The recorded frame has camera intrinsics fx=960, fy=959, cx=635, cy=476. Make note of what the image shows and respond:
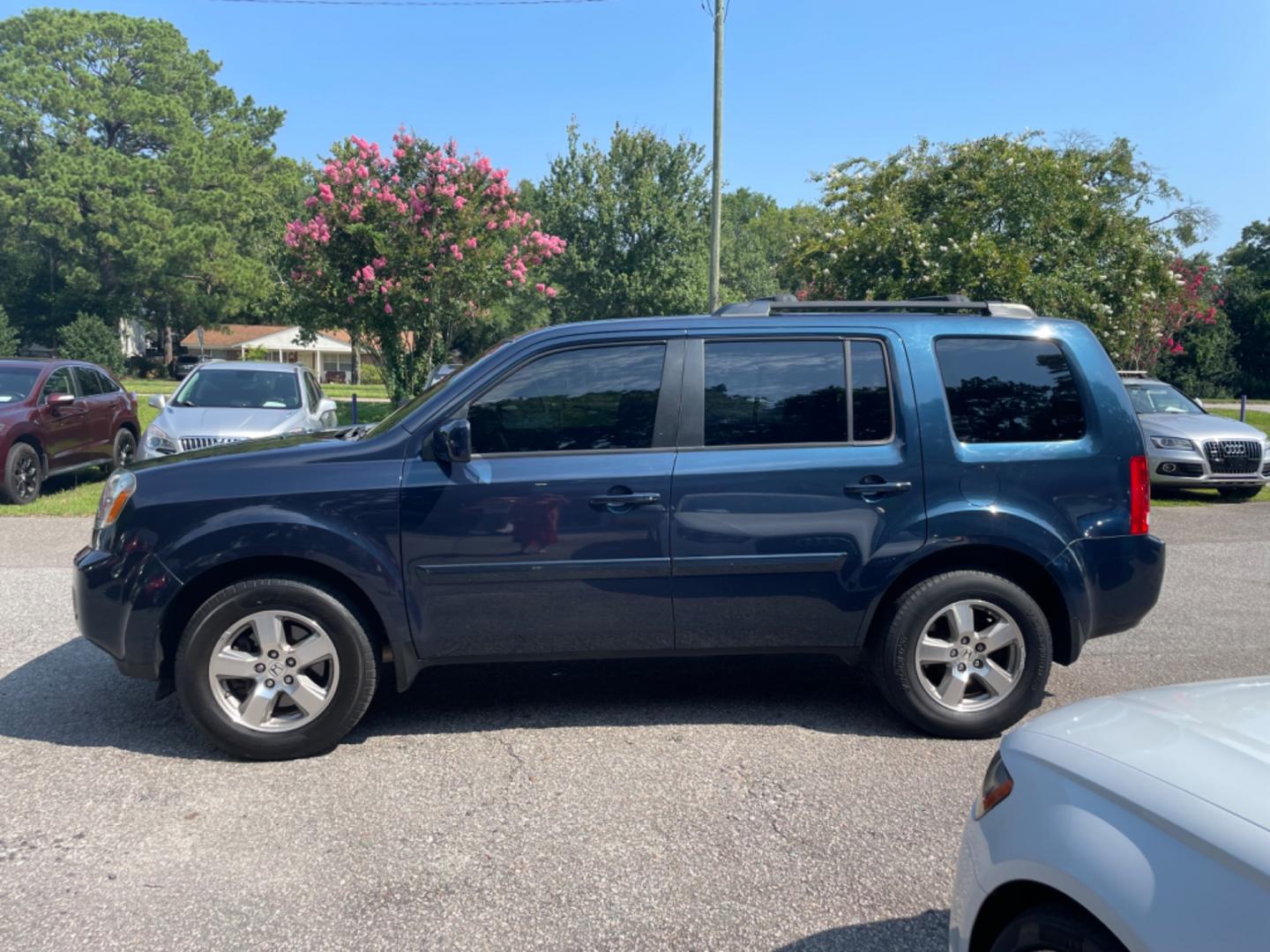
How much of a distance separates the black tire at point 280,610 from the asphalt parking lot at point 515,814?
0.42 feet

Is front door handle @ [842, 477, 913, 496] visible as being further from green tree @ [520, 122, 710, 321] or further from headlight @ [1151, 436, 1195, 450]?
green tree @ [520, 122, 710, 321]

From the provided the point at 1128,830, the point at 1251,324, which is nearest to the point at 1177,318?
the point at 1251,324

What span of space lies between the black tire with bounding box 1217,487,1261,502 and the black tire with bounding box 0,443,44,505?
1478cm

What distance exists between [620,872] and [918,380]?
2548 mm

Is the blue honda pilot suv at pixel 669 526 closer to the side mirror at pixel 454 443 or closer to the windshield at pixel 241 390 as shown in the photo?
the side mirror at pixel 454 443

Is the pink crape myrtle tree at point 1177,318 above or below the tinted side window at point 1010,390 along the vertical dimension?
above

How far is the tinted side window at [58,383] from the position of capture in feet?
38.1

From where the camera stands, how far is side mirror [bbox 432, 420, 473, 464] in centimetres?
410

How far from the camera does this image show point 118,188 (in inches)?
1954

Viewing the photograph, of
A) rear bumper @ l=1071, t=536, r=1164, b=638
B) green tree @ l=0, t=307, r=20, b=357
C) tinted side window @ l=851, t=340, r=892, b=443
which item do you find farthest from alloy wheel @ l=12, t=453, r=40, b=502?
green tree @ l=0, t=307, r=20, b=357

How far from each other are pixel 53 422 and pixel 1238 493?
50.0 ft

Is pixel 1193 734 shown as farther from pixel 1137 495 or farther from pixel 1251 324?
pixel 1251 324

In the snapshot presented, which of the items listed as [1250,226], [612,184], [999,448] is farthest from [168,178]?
[1250,226]

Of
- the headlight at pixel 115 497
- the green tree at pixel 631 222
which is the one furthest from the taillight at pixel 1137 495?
the green tree at pixel 631 222
